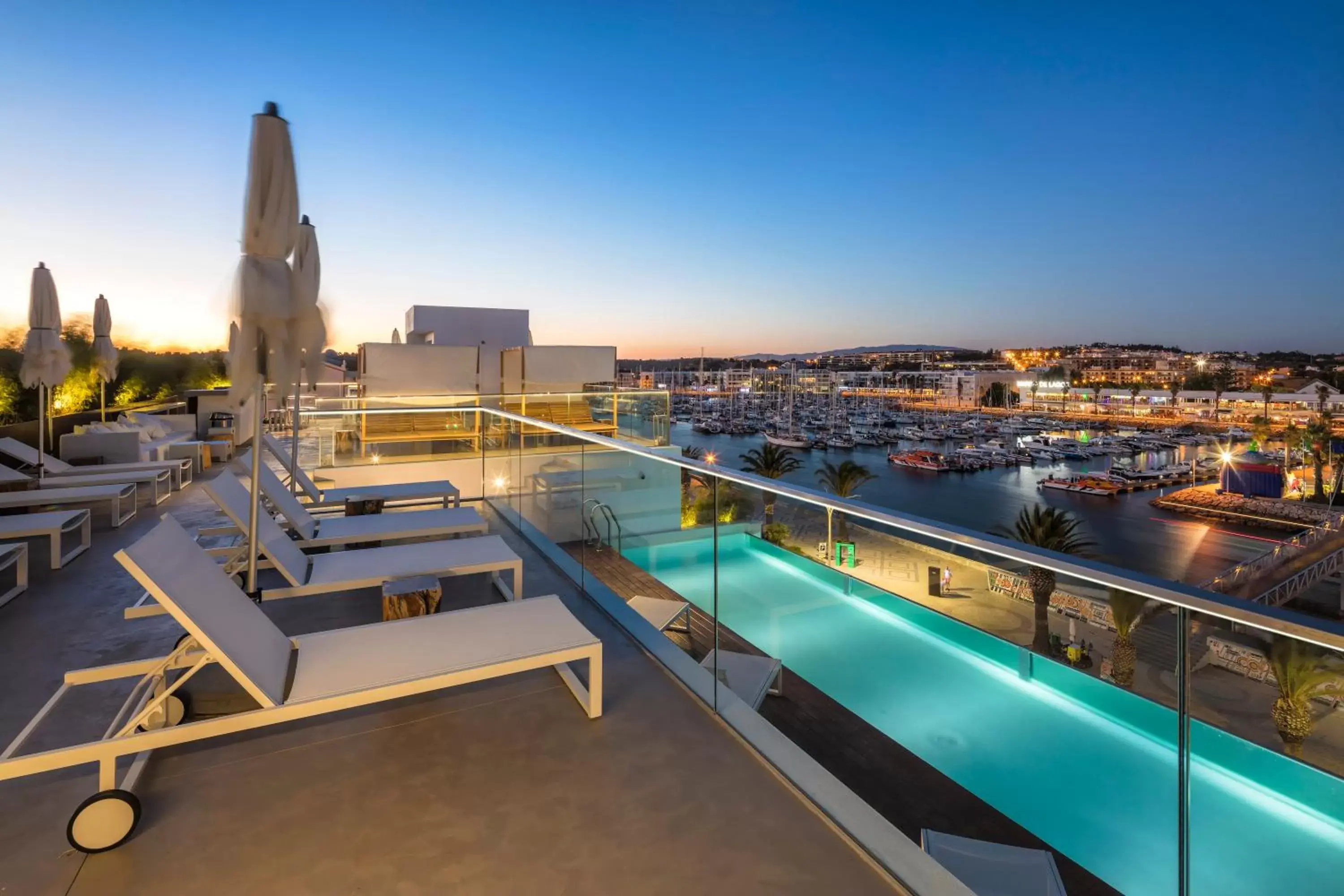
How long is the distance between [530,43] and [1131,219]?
6876 centimetres

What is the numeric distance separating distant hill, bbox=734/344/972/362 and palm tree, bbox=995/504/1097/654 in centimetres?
3965

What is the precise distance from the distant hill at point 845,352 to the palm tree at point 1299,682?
248 feet

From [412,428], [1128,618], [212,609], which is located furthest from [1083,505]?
[212,609]

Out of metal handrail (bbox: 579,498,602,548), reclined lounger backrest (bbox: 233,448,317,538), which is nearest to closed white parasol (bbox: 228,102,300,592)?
reclined lounger backrest (bbox: 233,448,317,538)

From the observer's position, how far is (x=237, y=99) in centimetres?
1122

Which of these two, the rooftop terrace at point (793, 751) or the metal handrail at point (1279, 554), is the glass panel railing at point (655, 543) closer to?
the rooftop terrace at point (793, 751)

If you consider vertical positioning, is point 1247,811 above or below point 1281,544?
above

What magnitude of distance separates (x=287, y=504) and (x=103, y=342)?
7.69 meters

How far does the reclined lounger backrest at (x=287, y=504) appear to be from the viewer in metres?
4.20

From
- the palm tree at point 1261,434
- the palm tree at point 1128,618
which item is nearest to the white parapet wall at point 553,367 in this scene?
the palm tree at point 1128,618

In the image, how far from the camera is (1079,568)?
4.89ft

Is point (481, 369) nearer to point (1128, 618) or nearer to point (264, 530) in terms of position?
point (264, 530)

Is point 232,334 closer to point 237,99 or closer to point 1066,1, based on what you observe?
point 237,99

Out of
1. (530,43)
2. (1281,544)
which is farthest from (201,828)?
(1281,544)
